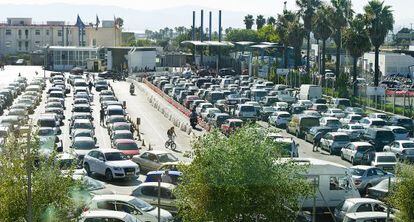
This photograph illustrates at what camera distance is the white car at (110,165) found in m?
32.1

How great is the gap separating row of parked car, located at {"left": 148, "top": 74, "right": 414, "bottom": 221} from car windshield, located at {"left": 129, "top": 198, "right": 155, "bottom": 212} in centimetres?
413

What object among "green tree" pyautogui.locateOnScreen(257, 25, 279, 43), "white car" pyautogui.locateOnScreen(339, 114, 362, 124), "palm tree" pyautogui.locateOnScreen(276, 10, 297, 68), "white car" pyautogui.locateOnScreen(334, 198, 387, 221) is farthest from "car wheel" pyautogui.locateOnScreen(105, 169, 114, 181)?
"green tree" pyautogui.locateOnScreen(257, 25, 279, 43)

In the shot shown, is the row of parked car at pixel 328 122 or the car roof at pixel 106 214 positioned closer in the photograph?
the car roof at pixel 106 214

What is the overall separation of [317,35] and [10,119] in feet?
151

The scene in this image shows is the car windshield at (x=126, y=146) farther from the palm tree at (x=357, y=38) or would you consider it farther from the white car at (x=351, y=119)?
the palm tree at (x=357, y=38)

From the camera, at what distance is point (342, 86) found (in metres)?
69.2

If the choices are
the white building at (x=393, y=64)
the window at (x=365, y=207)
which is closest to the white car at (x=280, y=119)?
the window at (x=365, y=207)

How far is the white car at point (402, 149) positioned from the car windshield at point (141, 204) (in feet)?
54.3

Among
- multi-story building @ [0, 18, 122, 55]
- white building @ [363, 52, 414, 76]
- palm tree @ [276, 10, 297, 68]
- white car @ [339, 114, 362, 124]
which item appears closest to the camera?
white car @ [339, 114, 362, 124]

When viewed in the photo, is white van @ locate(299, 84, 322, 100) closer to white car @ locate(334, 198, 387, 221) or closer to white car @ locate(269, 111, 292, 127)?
white car @ locate(269, 111, 292, 127)

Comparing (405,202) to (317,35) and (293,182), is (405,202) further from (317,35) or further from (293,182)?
(317,35)

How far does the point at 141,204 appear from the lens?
24172 mm

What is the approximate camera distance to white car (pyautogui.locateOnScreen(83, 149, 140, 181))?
3212 cm

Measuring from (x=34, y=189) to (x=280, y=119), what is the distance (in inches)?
1402
